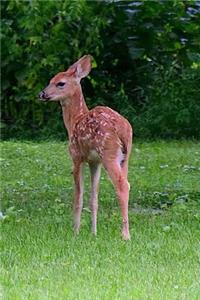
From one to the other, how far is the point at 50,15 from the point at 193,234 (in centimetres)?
919

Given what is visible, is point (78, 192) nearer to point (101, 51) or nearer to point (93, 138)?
point (93, 138)

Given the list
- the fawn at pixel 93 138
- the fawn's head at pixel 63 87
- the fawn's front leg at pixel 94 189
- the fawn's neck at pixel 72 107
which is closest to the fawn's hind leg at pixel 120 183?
the fawn at pixel 93 138

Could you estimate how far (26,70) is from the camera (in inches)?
598

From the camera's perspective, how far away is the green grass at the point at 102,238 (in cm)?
488

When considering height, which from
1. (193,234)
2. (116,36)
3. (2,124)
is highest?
Result: (193,234)

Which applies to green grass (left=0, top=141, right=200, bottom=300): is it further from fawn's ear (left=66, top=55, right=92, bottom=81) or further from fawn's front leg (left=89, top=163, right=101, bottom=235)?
fawn's ear (left=66, top=55, right=92, bottom=81)

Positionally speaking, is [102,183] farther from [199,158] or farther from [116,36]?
[116,36]

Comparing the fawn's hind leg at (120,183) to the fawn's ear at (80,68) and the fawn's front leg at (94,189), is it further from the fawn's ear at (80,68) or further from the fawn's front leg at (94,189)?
the fawn's ear at (80,68)

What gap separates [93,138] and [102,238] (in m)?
0.75

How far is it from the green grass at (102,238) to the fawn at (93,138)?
283mm

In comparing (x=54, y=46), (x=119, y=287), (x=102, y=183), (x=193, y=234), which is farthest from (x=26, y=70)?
(x=119, y=287)

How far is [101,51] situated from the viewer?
15492mm

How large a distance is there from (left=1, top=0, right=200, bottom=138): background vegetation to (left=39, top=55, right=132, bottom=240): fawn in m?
7.24

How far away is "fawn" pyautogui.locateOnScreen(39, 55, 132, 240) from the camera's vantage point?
6.43m
